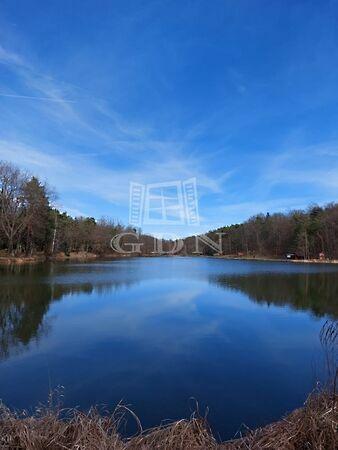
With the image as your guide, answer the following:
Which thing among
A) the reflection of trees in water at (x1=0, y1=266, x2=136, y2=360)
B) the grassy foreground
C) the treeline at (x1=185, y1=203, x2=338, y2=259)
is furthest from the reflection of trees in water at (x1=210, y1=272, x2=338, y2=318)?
the treeline at (x1=185, y1=203, x2=338, y2=259)

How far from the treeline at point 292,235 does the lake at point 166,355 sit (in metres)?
53.3

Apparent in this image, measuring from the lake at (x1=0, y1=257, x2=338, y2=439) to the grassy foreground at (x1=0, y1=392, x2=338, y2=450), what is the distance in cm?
126

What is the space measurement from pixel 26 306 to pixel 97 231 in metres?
61.9

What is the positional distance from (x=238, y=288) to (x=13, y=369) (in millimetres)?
15425

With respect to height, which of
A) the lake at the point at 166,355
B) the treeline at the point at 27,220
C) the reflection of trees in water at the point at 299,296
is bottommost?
the lake at the point at 166,355

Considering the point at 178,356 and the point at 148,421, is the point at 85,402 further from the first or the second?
the point at 178,356

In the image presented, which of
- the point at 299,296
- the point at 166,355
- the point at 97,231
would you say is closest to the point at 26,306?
the point at 166,355

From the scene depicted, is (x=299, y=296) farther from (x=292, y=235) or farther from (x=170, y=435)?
(x=292, y=235)

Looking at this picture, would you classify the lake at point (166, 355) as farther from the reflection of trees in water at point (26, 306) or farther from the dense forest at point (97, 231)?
the dense forest at point (97, 231)

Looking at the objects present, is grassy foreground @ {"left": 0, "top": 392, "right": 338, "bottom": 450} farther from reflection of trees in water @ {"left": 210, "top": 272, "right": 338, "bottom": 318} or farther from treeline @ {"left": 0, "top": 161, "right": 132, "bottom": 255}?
treeline @ {"left": 0, "top": 161, "right": 132, "bottom": 255}

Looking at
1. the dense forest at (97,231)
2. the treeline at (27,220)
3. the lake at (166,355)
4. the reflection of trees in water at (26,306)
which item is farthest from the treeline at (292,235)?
the lake at (166,355)

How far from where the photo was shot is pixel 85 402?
5.68 m

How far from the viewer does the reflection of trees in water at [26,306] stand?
9203 millimetres

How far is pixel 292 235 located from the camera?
74062 mm
